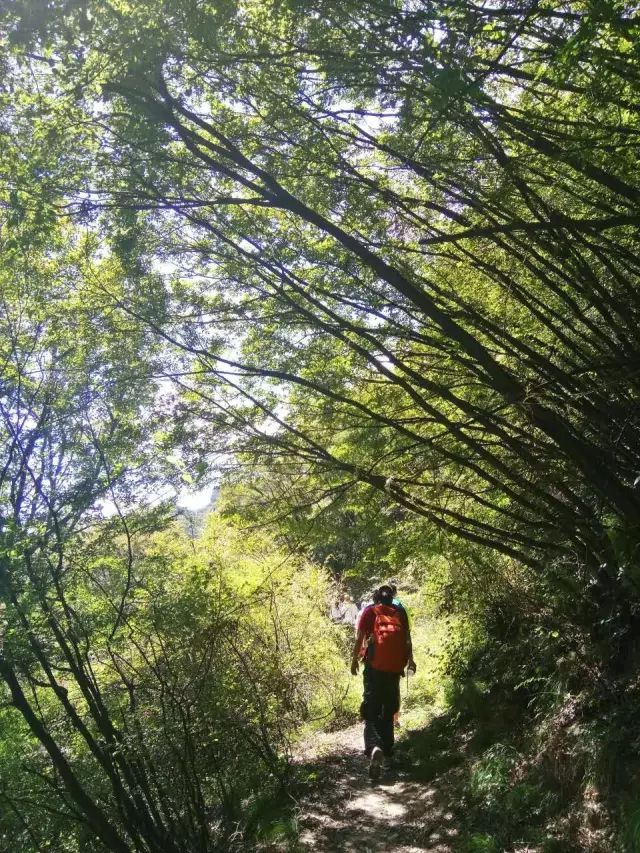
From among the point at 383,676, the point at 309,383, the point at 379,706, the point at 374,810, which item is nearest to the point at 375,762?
the point at 379,706

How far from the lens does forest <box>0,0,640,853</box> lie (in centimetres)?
340

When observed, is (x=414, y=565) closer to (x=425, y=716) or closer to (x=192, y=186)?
(x=425, y=716)

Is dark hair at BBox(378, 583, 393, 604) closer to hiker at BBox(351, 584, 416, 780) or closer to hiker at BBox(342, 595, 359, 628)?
hiker at BBox(351, 584, 416, 780)

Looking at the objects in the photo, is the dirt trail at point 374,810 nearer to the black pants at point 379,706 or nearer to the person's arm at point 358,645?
the black pants at point 379,706

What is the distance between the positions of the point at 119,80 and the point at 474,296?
331 cm

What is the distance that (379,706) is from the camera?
572cm

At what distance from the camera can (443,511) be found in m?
4.55

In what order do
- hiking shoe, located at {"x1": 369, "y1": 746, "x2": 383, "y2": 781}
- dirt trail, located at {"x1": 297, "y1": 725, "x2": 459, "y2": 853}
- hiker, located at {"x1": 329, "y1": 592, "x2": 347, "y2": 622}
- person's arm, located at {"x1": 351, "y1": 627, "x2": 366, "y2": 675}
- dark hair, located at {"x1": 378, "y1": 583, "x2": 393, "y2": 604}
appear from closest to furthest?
dirt trail, located at {"x1": 297, "y1": 725, "x2": 459, "y2": 853} < hiking shoe, located at {"x1": 369, "y1": 746, "x2": 383, "y2": 781} < person's arm, located at {"x1": 351, "y1": 627, "x2": 366, "y2": 675} < dark hair, located at {"x1": 378, "y1": 583, "x2": 393, "y2": 604} < hiker, located at {"x1": 329, "y1": 592, "x2": 347, "y2": 622}

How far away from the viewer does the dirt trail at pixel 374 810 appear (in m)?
4.24

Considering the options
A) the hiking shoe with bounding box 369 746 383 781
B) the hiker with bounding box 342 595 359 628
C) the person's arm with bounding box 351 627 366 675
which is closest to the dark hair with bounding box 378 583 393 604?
the person's arm with bounding box 351 627 366 675

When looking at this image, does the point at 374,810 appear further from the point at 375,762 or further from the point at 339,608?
the point at 339,608

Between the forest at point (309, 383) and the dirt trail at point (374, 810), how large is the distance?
58 millimetres

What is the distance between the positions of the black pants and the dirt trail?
300 millimetres

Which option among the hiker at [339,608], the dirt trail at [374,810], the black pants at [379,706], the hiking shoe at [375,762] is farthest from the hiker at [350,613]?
the hiking shoe at [375,762]
